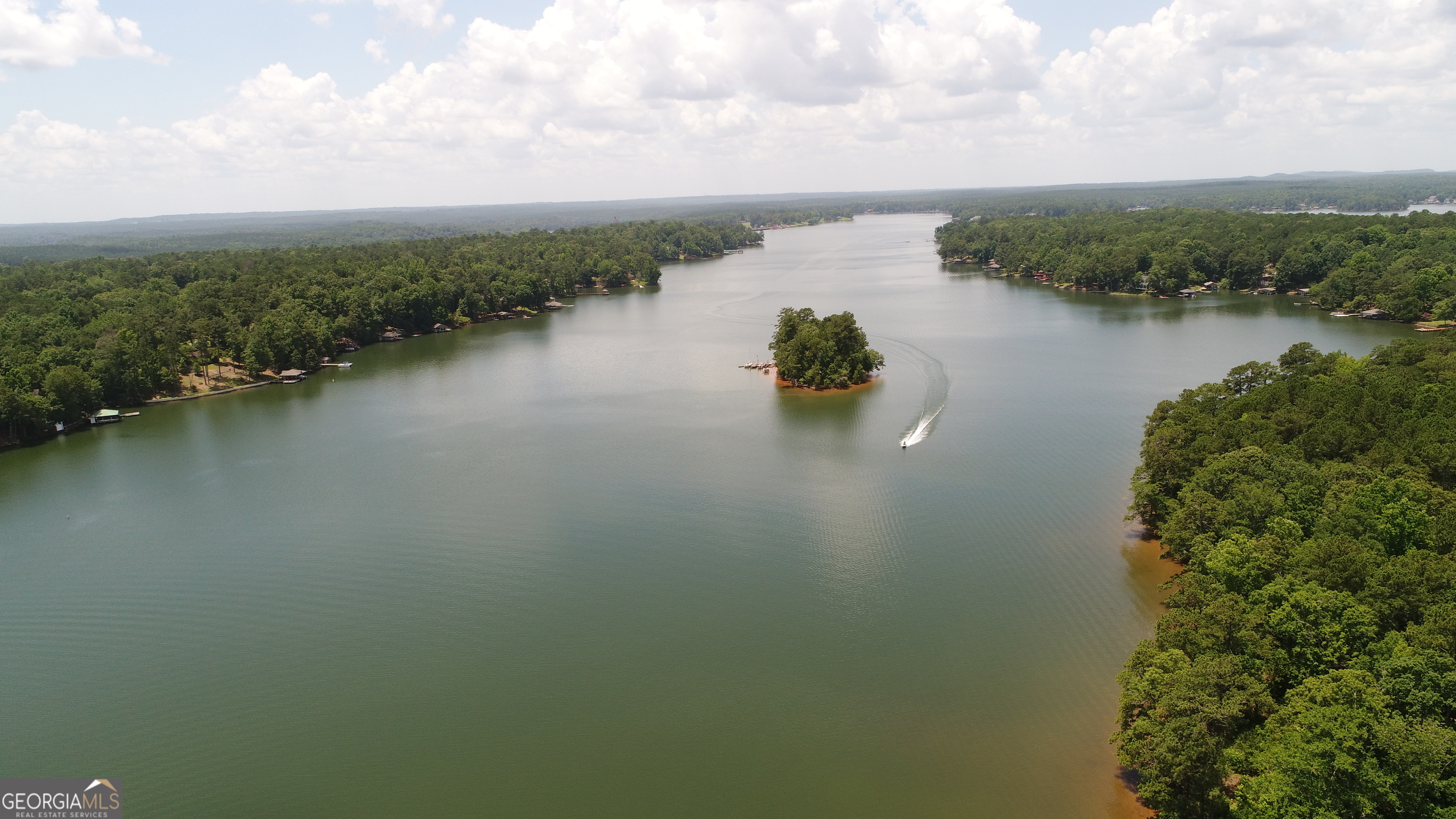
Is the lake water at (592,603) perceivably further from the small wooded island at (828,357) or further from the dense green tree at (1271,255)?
the dense green tree at (1271,255)

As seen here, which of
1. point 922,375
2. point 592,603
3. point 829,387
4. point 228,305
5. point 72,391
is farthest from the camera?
point 228,305

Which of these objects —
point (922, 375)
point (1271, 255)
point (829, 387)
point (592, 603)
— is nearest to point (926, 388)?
point (922, 375)

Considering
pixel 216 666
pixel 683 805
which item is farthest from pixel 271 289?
pixel 683 805

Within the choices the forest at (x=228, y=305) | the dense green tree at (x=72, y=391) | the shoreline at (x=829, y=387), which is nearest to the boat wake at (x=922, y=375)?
the shoreline at (x=829, y=387)

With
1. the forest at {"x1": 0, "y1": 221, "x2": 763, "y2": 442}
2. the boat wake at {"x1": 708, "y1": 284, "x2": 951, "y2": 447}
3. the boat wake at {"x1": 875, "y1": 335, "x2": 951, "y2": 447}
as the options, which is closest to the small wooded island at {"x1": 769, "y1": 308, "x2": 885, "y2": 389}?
the boat wake at {"x1": 875, "y1": 335, "x2": 951, "y2": 447}

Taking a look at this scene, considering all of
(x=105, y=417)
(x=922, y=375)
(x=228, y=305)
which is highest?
(x=228, y=305)

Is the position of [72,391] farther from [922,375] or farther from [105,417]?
[922,375]

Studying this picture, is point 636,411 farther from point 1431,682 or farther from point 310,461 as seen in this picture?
point 1431,682
